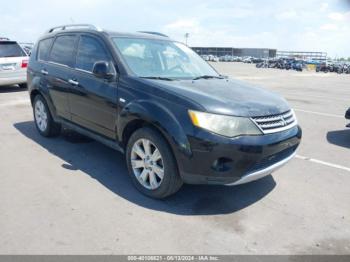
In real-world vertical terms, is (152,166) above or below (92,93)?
below

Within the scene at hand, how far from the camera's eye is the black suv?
3.26 meters

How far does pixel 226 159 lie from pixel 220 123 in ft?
1.15

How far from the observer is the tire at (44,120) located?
5.70 metres

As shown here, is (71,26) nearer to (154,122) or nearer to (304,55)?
(154,122)

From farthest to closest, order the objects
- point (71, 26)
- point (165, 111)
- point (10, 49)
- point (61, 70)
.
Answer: point (10, 49) < point (71, 26) < point (61, 70) < point (165, 111)

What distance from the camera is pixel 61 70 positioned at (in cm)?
507

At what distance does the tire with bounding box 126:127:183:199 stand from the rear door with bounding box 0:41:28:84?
8874mm

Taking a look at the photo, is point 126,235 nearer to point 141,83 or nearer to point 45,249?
point 45,249

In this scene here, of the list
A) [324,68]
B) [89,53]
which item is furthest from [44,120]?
[324,68]

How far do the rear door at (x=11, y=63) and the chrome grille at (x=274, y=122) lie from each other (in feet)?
32.6

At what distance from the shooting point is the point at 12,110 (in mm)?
Result: 8352

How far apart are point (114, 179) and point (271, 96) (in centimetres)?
215

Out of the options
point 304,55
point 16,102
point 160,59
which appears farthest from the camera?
point 304,55

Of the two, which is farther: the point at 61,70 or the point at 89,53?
the point at 61,70
